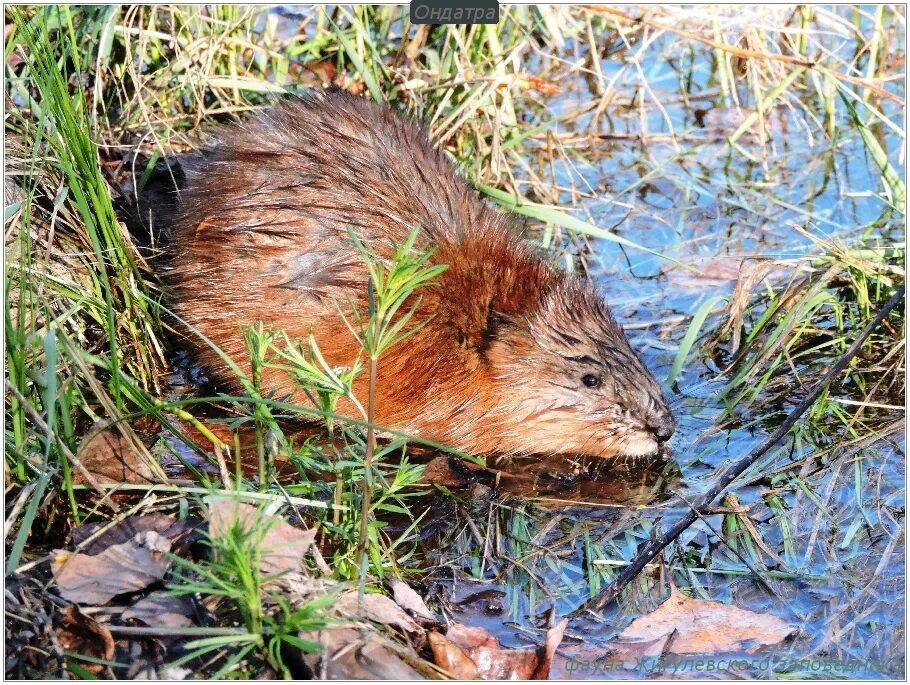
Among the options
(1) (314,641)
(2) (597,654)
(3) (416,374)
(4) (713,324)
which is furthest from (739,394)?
(1) (314,641)

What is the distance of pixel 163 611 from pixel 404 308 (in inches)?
51.8

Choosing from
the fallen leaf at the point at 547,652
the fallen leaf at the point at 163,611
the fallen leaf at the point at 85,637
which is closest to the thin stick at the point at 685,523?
the fallen leaf at the point at 547,652

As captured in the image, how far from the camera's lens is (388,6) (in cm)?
476

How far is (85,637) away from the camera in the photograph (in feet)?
7.68

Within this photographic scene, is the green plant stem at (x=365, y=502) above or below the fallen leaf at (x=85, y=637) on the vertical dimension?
above

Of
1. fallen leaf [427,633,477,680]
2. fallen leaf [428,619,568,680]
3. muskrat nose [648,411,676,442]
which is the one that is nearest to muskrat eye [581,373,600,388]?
muskrat nose [648,411,676,442]

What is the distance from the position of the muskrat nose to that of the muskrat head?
0.34ft

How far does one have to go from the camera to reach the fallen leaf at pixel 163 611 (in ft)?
7.59

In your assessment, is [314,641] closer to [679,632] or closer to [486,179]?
[679,632]

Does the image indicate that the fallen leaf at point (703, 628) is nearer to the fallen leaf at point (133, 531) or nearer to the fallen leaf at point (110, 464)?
the fallen leaf at point (133, 531)

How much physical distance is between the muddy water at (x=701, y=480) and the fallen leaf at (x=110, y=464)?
0.74m

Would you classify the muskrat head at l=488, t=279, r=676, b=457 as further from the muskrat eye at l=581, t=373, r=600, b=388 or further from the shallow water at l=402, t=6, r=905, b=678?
the shallow water at l=402, t=6, r=905, b=678

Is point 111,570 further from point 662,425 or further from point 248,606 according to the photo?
point 662,425

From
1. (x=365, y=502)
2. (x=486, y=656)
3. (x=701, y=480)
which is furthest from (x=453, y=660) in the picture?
(x=701, y=480)
